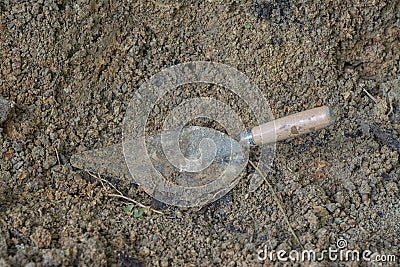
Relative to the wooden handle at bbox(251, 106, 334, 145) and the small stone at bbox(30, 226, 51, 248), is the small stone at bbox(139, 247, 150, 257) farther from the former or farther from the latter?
the wooden handle at bbox(251, 106, 334, 145)

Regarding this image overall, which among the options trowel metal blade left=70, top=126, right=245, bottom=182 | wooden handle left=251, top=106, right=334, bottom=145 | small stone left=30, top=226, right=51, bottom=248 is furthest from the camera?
trowel metal blade left=70, top=126, right=245, bottom=182

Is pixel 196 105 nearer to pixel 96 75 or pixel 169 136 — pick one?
pixel 169 136

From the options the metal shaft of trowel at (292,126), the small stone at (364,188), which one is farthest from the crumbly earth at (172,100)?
the metal shaft of trowel at (292,126)

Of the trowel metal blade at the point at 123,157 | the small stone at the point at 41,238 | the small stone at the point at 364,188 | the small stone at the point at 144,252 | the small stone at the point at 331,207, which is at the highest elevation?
the trowel metal blade at the point at 123,157

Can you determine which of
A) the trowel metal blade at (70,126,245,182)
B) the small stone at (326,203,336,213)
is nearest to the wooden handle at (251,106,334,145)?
the trowel metal blade at (70,126,245,182)

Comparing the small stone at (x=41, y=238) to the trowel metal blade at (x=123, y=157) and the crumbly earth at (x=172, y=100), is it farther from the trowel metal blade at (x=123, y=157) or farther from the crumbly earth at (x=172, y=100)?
the trowel metal blade at (x=123, y=157)

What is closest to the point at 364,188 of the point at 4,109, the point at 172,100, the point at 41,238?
the point at 172,100

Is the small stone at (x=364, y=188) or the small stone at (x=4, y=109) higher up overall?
the small stone at (x=4, y=109)

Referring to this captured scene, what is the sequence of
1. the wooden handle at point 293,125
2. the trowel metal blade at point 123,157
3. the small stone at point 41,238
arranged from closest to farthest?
the small stone at point 41,238 < the wooden handle at point 293,125 < the trowel metal blade at point 123,157

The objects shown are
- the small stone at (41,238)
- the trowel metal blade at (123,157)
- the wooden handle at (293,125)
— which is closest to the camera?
the small stone at (41,238)
